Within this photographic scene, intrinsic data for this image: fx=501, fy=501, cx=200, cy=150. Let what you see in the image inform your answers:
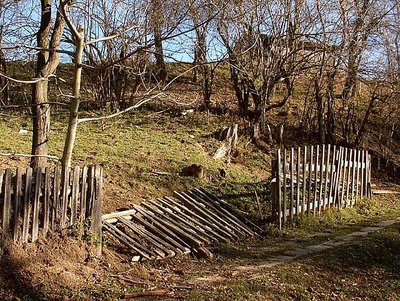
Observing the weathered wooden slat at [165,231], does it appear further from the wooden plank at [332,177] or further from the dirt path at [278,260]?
the wooden plank at [332,177]

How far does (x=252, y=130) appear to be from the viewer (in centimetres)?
1684

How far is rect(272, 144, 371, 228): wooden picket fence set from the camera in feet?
32.9

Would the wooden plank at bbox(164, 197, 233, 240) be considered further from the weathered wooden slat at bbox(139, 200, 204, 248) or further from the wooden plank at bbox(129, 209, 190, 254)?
the wooden plank at bbox(129, 209, 190, 254)

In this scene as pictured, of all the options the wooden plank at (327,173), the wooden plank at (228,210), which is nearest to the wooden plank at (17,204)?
the wooden plank at (228,210)

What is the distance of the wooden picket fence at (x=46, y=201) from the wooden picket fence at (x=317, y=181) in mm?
4283

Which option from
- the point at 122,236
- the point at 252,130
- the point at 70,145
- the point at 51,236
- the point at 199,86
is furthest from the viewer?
the point at 199,86

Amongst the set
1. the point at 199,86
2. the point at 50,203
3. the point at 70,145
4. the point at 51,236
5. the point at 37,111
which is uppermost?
the point at 199,86

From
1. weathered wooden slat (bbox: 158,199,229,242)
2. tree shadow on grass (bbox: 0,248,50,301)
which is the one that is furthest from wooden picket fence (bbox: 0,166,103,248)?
weathered wooden slat (bbox: 158,199,229,242)

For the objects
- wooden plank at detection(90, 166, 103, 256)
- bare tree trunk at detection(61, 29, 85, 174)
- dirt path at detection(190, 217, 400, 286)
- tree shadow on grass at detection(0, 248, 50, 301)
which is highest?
bare tree trunk at detection(61, 29, 85, 174)

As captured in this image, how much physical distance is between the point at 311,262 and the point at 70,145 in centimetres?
397

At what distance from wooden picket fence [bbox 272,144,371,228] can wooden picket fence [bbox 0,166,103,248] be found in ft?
14.1

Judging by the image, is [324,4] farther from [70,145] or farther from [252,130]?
[70,145]

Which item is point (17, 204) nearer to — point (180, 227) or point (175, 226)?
point (175, 226)

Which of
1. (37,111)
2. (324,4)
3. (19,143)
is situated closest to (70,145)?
(37,111)
